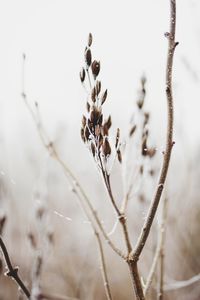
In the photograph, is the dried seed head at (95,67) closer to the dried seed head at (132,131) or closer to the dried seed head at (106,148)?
the dried seed head at (106,148)

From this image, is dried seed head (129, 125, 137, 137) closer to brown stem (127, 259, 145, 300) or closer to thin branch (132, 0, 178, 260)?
thin branch (132, 0, 178, 260)

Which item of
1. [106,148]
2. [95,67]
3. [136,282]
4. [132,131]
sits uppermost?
[95,67]

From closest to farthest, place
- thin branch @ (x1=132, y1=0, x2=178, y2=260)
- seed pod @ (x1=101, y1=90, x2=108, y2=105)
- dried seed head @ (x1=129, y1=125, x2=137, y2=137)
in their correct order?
thin branch @ (x1=132, y1=0, x2=178, y2=260)
seed pod @ (x1=101, y1=90, x2=108, y2=105)
dried seed head @ (x1=129, y1=125, x2=137, y2=137)

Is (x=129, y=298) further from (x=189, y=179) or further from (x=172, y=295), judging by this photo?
(x=189, y=179)

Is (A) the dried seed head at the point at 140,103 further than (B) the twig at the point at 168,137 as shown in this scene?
Yes

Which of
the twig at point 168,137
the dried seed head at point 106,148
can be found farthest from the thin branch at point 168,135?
the dried seed head at point 106,148

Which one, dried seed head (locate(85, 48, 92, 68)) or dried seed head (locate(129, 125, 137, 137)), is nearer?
dried seed head (locate(85, 48, 92, 68))

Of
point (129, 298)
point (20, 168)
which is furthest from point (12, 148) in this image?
point (129, 298)

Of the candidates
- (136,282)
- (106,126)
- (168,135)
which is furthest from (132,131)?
(136,282)

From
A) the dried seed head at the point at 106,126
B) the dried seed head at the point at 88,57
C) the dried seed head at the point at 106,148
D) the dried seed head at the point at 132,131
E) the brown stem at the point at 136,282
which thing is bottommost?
the brown stem at the point at 136,282

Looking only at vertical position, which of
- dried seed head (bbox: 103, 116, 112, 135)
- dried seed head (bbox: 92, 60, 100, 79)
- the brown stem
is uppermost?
dried seed head (bbox: 92, 60, 100, 79)

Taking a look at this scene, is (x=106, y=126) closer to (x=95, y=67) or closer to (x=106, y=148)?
(x=106, y=148)

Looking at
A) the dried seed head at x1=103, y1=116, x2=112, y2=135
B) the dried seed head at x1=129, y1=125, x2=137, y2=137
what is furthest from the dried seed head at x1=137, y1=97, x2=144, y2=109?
the dried seed head at x1=103, y1=116, x2=112, y2=135
